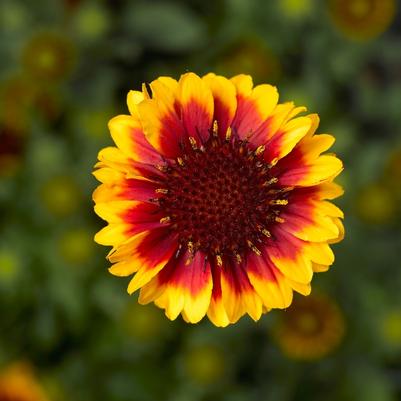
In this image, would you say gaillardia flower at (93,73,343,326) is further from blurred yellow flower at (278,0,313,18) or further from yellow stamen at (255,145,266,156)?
blurred yellow flower at (278,0,313,18)

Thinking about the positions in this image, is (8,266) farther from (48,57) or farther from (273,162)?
(273,162)

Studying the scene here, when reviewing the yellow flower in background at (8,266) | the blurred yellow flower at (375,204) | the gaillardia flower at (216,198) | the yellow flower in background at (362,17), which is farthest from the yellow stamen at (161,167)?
the yellow flower in background at (362,17)

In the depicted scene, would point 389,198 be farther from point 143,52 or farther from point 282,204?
point 143,52

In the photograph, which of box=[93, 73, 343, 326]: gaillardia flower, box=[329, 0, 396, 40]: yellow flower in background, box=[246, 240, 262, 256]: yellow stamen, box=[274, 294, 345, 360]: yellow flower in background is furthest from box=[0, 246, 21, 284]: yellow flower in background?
box=[329, 0, 396, 40]: yellow flower in background

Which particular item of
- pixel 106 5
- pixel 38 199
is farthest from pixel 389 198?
pixel 106 5

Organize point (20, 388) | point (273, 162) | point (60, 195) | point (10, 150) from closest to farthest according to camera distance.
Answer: point (273, 162)
point (60, 195)
point (20, 388)
point (10, 150)

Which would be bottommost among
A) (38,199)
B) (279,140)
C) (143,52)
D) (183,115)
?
(279,140)

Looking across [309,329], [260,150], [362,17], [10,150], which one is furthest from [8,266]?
[362,17]
